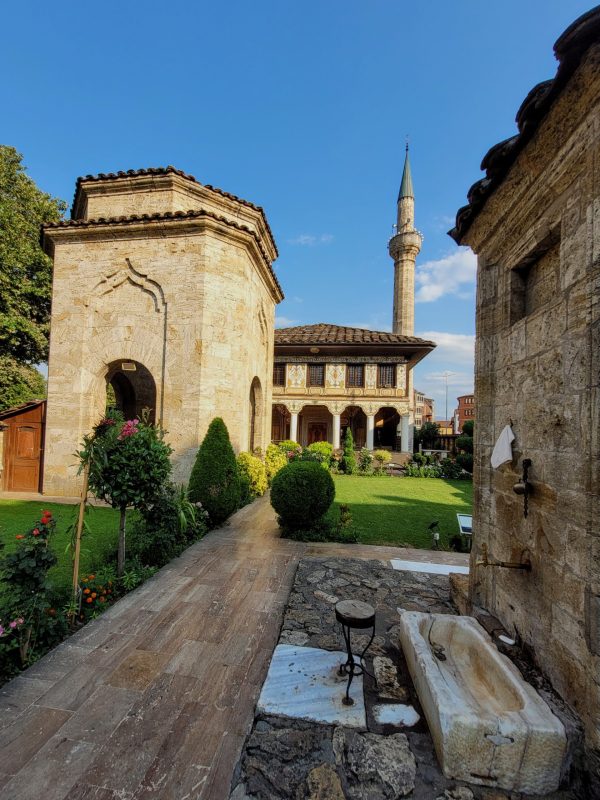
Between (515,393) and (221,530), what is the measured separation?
602 cm

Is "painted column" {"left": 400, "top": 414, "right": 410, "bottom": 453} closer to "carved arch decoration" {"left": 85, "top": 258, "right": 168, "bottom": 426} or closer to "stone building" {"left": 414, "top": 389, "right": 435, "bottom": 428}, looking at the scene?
"carved arch decoration" {"left": 85, "top": 258, "right": 168, "bottom": 426}

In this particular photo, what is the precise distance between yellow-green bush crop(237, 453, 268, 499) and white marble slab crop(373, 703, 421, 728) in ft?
22.3

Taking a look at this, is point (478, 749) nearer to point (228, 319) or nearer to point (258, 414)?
point (228, 319)

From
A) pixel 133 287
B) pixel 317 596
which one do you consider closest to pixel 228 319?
pixel 133 287

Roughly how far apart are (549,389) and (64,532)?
7.70 m

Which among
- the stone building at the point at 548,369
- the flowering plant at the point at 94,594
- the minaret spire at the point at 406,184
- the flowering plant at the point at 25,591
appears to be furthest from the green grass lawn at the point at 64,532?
the minaret spire at the point at 406,184

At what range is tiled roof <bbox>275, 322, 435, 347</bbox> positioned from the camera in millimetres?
21078

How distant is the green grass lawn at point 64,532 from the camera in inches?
187

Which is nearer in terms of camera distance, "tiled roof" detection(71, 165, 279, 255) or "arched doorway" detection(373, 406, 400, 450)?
"tiled roof" detection(71, 165, 279, 255)

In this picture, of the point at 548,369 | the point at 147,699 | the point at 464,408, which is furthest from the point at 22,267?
the point at 464,408

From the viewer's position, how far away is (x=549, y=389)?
2.64 metres

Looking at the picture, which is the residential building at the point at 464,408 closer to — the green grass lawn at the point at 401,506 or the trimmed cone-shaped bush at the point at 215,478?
the green grass lawn at the point at 401,506

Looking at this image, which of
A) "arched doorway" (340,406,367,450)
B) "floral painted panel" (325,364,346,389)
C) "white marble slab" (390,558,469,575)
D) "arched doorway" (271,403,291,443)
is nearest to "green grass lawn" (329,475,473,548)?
"white marble slab" (390,558,469,575)

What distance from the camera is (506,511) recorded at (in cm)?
320
